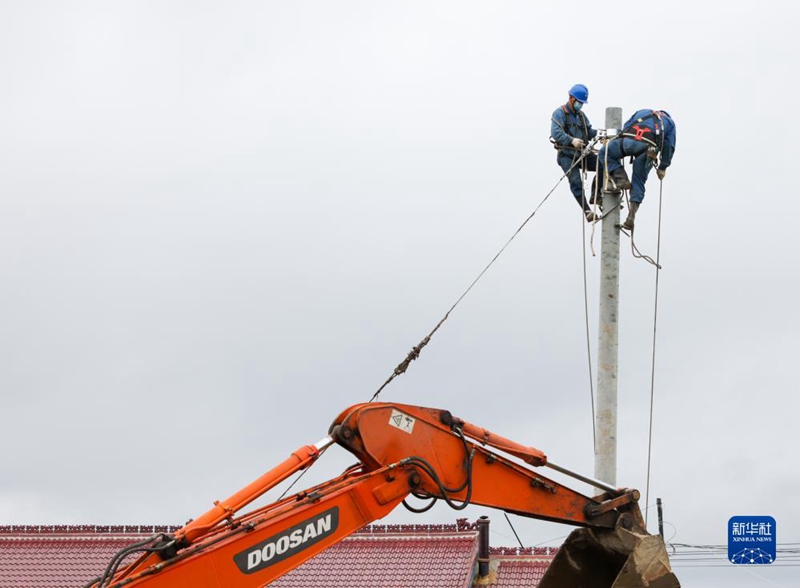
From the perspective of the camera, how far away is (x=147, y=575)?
12.4 metres

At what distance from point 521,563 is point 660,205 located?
1264 cm

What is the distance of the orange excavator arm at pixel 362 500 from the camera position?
12672mm

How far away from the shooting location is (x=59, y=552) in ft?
113

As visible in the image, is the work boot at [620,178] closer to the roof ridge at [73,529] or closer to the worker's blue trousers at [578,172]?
the worker's blue trousers at [578,172]

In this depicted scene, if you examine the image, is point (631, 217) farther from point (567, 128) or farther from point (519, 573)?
point (519, 573)

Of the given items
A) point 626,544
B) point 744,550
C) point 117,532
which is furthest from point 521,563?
point 626,544

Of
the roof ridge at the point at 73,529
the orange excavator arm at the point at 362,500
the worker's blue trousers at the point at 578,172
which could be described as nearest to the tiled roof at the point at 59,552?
the roof ridge at the point at 73,529

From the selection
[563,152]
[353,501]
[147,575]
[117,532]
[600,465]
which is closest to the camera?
[147,575]

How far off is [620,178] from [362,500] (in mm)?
7927

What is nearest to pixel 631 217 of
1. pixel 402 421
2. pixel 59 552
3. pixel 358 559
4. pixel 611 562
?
Result: pixel 611 562

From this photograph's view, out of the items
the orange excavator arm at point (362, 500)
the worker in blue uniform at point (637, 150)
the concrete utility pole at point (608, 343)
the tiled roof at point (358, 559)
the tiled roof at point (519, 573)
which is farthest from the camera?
the tiled roof at point (358, 559)

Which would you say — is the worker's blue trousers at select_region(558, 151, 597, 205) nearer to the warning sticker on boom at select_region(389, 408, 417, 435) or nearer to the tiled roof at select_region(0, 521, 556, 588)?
the warning sticker on boom at select_region(389, 408, 417, 435)

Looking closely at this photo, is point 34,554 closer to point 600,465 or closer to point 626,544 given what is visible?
point 600,465

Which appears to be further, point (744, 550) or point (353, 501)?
point (744, 550)
